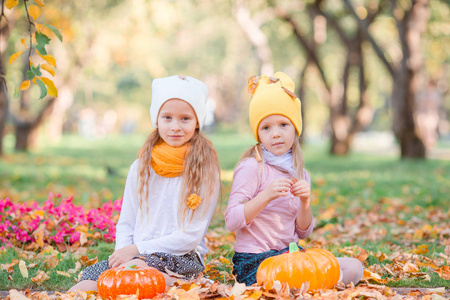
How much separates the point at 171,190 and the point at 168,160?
0.20 metres

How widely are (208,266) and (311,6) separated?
576 inches

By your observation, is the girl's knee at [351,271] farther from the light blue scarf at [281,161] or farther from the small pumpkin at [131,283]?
the small pumpkin at [131,283]

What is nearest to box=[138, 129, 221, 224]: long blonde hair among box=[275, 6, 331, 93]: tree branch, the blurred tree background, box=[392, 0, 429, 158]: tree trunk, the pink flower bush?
the pink flower bush

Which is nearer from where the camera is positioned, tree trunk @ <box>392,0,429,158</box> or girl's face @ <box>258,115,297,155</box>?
girl's face @ <box>258,115,297,155</box>

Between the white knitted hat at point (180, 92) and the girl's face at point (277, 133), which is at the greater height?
the white knitted hat at point (180, 92)

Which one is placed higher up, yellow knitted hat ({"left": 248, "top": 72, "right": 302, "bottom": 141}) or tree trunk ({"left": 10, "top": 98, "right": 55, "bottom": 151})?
yellow knitted hat ({"left": 248, "top": 72, "right": 302, "bottom": 141})

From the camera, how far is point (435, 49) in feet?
65.9

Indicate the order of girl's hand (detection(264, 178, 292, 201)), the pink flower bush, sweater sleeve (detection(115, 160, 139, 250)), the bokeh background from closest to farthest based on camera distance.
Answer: girl's hand (detection(264, 178, 292, 201))
sweater sleeve (detection(115, 160, 139, 250))
the pink flower bush
the bokeh background

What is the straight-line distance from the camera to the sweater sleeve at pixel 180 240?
3.49 metres

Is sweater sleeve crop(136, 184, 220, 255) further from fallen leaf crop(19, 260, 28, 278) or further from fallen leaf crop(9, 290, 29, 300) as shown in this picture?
fallen leaf crop(19, 260, 28, 278)

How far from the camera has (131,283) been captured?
3.07 metres

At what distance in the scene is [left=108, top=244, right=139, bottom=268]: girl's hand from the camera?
3.45 meters

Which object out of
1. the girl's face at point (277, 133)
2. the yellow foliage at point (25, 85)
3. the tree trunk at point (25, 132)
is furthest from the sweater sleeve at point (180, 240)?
the tree trunk at point (25, 132)

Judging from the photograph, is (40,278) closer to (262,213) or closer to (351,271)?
(262,213)
